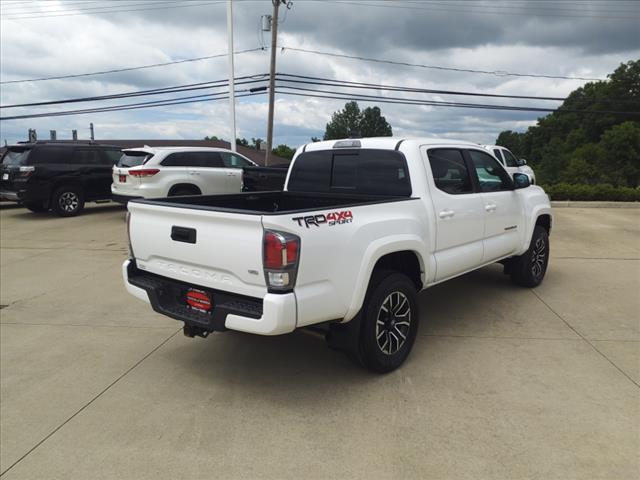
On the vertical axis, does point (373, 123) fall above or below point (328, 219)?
above

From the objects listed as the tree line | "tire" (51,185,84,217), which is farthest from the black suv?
the tree line

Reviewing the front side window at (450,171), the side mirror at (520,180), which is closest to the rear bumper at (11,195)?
the front side window at (450,171)

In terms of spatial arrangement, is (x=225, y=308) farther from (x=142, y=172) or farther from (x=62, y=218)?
(x=62, y=218)

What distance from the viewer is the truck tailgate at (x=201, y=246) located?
9.70 ft

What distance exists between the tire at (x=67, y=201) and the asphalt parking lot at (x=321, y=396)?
7275 mm

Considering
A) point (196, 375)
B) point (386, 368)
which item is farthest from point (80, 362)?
point (386, 368)

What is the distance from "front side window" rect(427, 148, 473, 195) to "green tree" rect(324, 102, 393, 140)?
90283 millimetres

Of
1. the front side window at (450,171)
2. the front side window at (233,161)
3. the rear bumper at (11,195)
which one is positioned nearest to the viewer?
the front side window at (450,171)

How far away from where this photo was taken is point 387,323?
3693 mm

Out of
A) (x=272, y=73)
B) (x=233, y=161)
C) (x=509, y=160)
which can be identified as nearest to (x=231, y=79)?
(x=272, y=73)

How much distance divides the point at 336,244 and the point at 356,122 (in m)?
95.0

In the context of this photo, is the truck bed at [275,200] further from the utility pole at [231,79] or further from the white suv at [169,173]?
the utility pole at [231,79]

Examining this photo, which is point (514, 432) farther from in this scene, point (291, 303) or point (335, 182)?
point (335, 182)

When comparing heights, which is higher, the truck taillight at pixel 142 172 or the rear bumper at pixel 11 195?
the truck taillight at pixel 142 172
